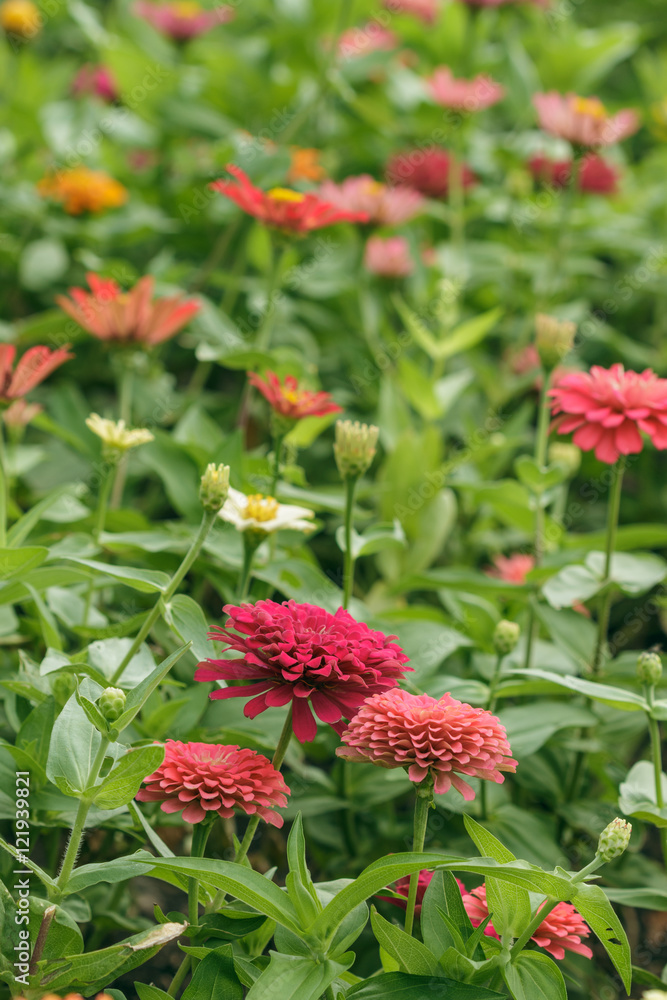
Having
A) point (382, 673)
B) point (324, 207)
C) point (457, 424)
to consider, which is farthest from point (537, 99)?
point (382, 673)

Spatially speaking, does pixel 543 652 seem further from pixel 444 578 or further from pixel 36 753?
pixel 36 753

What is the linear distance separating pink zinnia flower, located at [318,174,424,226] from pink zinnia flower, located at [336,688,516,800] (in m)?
1.14

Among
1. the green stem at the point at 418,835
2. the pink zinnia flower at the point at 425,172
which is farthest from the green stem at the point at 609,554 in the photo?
the pink zinnia flower at the point at 425,172

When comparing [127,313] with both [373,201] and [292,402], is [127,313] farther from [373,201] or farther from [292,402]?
[373,201]

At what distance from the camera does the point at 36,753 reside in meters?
0.87

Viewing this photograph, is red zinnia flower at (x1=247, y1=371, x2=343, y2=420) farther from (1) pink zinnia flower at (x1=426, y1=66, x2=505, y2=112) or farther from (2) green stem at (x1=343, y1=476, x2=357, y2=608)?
(1) pink zinnia flower at (x1=426, y1=66, x2=505, y2=112)

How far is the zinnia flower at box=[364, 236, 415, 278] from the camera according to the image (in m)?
1.82

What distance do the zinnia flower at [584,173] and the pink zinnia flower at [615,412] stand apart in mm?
1091

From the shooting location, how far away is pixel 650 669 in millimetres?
885

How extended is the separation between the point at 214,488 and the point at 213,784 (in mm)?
230

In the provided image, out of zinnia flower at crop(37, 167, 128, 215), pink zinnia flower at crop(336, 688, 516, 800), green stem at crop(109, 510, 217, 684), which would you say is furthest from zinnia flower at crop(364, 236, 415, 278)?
pink zinnia flower at crop(336, 688, 516, 800)

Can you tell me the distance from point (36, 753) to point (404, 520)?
0.71 m

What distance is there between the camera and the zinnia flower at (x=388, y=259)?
182 centimetres

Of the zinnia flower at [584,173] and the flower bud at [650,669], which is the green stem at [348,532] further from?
the zinnia flower at [584,173]
